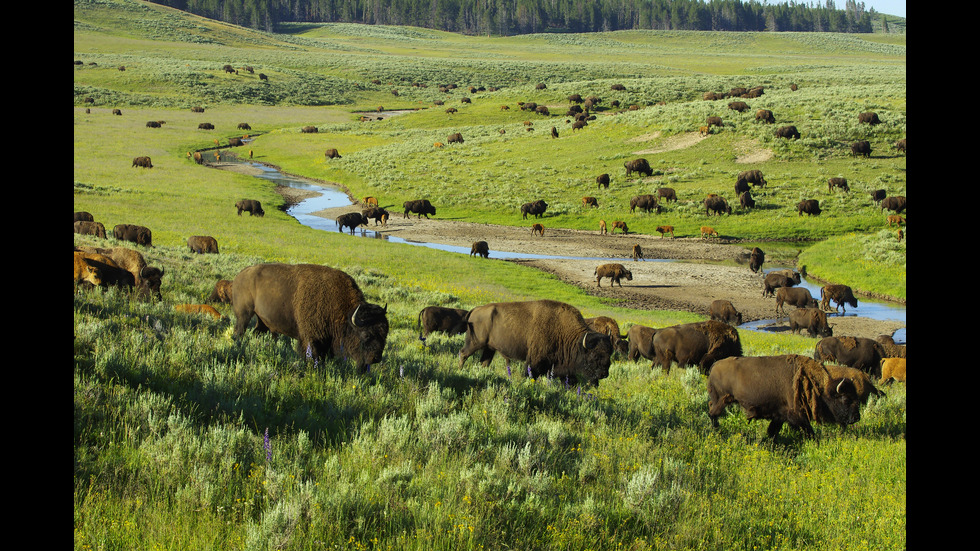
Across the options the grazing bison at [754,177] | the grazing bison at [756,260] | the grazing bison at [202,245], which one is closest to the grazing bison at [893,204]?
the grazing bison at [754,177]

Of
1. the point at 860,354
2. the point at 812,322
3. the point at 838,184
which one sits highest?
the point at 838,184

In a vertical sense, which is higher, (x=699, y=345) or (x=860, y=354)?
(x=699, y=345)

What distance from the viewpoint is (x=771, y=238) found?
36.8 meters

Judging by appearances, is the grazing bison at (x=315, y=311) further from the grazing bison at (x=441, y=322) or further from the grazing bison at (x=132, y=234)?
the grazing bison at (x=132, y=234)

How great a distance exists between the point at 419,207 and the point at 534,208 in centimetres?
798

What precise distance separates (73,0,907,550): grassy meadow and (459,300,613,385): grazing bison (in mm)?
660

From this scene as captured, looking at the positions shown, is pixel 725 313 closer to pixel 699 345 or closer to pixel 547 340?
pixel 699 345

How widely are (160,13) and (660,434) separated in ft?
627

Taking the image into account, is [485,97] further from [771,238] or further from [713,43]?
[713,43]

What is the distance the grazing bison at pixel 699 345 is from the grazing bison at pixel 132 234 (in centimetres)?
1924

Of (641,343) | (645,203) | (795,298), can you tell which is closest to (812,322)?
(795,298)

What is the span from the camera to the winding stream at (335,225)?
23906 millimetres

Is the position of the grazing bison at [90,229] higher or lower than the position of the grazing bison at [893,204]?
lower

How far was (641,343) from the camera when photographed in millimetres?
13578
